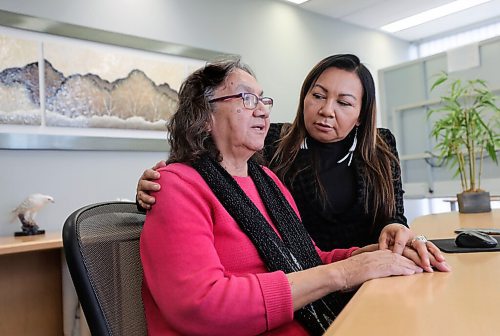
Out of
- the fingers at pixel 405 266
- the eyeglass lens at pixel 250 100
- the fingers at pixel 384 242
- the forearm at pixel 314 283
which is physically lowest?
the forearm at pixel 314 283

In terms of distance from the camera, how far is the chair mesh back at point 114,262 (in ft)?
A: 2.74

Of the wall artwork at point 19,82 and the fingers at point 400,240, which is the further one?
the wall artwork at point 19,82

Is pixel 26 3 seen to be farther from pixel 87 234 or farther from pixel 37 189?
pixel 87 234

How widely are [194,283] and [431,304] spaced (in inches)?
15.8

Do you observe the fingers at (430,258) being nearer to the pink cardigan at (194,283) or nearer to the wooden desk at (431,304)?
the wooden desk at (431,304)

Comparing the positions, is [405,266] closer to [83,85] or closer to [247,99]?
[247,99]

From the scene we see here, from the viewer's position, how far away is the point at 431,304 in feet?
2.19

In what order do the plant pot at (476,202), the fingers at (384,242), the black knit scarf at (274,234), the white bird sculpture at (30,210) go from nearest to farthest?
the black knit scarf at (274,234) < the fingers at (384,242) < the plant pot at (476,202) < the white bird sculpture at (30,210)

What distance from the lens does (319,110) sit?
5.34 ft

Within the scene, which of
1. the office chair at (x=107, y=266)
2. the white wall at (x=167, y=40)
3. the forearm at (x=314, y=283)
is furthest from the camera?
the white wall at (x=167, y=40)

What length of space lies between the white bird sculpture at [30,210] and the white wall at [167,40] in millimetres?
143

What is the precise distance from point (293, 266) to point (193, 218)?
28cm

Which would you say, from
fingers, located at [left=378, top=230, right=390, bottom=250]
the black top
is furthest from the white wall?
fingers, located at [left=378, top=230, right=390, bottom=250]

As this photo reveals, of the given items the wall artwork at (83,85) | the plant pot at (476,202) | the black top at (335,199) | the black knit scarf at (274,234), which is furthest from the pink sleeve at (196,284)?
the wall artwork at (83,85)
